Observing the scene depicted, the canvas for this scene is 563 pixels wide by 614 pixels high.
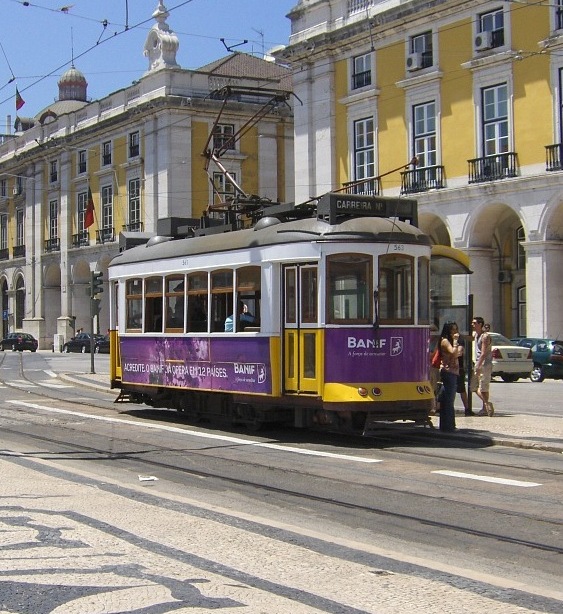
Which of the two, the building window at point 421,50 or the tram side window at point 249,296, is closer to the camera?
the tram side window at point 249,296

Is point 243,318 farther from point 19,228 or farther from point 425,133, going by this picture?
point 19,228

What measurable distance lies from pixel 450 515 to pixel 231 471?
3.60m

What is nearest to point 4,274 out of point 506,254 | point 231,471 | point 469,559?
point 506,254

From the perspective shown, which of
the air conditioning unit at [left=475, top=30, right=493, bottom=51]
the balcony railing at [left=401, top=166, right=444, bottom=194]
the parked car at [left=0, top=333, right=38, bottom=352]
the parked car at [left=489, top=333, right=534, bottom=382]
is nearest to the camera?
the parked car at [left=489, top=333, right=534, bottom=382]

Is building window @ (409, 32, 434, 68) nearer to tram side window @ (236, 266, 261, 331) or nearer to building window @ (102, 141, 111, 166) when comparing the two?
tram side window @ (236, 266, 261, 331)

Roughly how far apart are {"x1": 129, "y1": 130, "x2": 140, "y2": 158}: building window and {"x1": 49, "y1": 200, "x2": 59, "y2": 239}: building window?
1058cm

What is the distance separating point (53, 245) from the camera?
2736 inches

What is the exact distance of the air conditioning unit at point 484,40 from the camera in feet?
118

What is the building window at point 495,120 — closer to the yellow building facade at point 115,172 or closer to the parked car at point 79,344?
the yellow building facade at point 115,172

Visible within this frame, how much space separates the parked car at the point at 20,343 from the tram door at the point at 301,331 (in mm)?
55352

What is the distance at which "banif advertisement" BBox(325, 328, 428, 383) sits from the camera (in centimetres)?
1458

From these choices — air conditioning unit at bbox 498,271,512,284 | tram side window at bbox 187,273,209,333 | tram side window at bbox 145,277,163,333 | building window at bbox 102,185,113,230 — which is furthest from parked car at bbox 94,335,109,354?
tram side window at bbox 187,273,209,333

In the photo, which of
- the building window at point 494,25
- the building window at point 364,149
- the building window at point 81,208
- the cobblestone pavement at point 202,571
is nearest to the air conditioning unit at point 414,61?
the building window at point 364,149

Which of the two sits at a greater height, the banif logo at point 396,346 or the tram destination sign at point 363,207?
the tram destination sign at point 363,207
